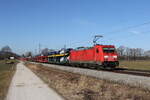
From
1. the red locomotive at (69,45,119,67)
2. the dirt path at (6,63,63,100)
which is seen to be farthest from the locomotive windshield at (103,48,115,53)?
the dirt path at (6,63,63,100)

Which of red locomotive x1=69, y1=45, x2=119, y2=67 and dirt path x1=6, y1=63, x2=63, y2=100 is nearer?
dirt path x1=6, y1=63, x2=63, y2=100

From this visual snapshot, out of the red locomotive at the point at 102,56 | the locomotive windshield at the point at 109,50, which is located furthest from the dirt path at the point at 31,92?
the locomotive windshield at the point at 109,50

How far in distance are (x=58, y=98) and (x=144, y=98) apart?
3.74 meters

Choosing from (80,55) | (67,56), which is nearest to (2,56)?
(67,56)

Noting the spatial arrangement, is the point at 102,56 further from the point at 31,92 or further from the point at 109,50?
the point at 31,92


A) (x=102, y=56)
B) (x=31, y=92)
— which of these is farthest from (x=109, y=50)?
(x=31, y=92)

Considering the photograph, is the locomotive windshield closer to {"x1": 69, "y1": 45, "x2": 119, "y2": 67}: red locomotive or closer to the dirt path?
{"x1": 69, "y1": 45, "x2": 119, "y2": 67}: red locomotive

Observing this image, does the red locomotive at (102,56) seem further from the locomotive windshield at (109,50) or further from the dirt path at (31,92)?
the dirt path at (31,92)

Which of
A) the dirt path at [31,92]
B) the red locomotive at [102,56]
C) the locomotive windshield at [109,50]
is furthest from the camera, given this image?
the locomotive windshield at [109,50]

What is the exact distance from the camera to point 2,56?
174625 millimetres

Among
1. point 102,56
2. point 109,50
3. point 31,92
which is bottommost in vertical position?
point 31,92

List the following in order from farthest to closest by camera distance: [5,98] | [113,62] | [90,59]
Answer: [90,59] → [113,62] → [5,98]

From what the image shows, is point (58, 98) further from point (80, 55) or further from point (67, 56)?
point (67, 56)

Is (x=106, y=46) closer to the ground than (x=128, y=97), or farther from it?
farther from it
